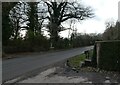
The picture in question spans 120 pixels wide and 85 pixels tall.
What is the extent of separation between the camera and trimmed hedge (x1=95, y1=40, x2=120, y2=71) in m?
14.0

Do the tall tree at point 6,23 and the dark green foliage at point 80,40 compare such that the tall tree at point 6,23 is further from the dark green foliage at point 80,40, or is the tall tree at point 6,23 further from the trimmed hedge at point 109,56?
the dark green foliage at point 80,40

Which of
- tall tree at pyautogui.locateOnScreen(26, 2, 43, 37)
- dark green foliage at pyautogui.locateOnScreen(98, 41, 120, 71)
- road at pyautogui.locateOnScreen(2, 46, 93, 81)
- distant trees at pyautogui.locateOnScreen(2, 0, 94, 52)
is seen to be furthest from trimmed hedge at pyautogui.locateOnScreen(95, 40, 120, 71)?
tall tree at pyautogui.locateOnScreen(26, 2, 43, 37)

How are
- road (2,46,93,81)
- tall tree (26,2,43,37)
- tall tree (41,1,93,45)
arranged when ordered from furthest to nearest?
tall tree (41,1,93,45)
tall tree (26,2,43,37)
road (2,46,93,81)

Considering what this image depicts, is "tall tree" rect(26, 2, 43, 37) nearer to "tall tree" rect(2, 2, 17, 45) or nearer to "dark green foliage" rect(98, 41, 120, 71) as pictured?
"tall tree" rect(2, 2, 17, 45)

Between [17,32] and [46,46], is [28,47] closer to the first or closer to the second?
[17,32]

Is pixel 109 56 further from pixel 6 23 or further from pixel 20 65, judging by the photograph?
pixel 6 23

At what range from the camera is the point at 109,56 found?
14336 millimetres

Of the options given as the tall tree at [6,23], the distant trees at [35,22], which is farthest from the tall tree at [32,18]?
the tall tree at [6,23]

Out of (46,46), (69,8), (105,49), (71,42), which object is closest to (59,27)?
(69,8)

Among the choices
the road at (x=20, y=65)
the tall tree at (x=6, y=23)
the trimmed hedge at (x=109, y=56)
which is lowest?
the road at (x=20, y=65)

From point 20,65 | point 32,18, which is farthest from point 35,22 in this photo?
point 20,65

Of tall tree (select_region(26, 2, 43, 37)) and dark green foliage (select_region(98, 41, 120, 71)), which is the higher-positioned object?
tall tree (select_region(26, 2, 43, 37))

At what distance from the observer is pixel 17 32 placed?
38625mm

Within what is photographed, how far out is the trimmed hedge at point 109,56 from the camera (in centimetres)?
1395
